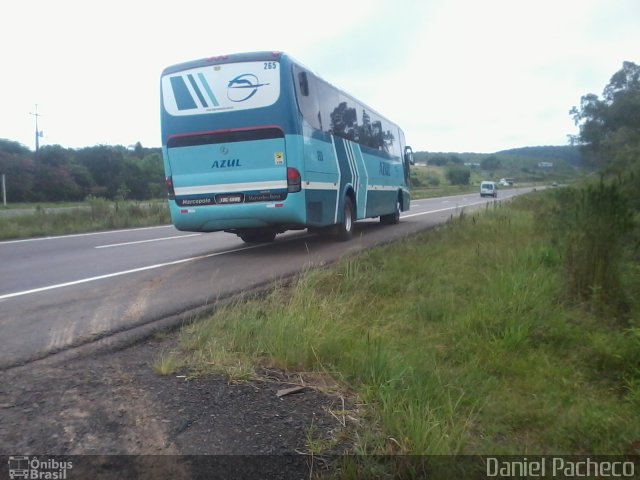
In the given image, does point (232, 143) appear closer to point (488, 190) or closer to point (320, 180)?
point (320, 180)

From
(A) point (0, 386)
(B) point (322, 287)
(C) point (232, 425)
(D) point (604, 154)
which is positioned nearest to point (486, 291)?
(B) point (322, 287)

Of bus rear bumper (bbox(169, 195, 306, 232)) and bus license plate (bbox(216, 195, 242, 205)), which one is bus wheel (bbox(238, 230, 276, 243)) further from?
bus license plate (bbox(216, 195, 242, 205))

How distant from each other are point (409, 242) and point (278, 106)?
10.7 feet

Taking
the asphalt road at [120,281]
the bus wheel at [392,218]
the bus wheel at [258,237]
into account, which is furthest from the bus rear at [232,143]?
the bus wheel at [392,218]

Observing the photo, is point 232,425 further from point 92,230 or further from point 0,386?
point 92,230

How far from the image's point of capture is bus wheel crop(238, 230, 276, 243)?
12386mm

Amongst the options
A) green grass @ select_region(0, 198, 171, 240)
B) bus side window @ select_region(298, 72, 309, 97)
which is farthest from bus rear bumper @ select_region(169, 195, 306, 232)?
green grass @ select_region(0, 198, 171, 240)

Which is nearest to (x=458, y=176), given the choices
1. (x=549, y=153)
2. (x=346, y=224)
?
(x=549, y=153)

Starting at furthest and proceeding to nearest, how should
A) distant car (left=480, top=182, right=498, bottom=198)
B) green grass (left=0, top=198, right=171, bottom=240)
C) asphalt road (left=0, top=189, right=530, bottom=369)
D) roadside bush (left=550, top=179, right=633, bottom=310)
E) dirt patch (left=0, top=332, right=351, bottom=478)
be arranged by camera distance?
distant car (left=480, top=182, right=498, bottom=198) < green grass (left=0, top=198, right=171, bottom=240) < roadside bush (left=550, top=179, right=633, bottom=310) < asphalt road (left=0, top=189, right=530, bottom=369) < dirt patch (left=0, top=332, right=351, bottom=478)

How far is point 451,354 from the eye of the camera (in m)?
4.57

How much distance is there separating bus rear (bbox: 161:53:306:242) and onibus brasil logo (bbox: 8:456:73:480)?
6.90m

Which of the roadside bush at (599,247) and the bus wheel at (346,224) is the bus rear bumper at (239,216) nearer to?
the bus wheel at (346,224)

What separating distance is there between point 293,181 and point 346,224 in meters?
3.11

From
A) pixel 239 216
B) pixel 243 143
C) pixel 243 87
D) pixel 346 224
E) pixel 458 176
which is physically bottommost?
pixel 346 224
